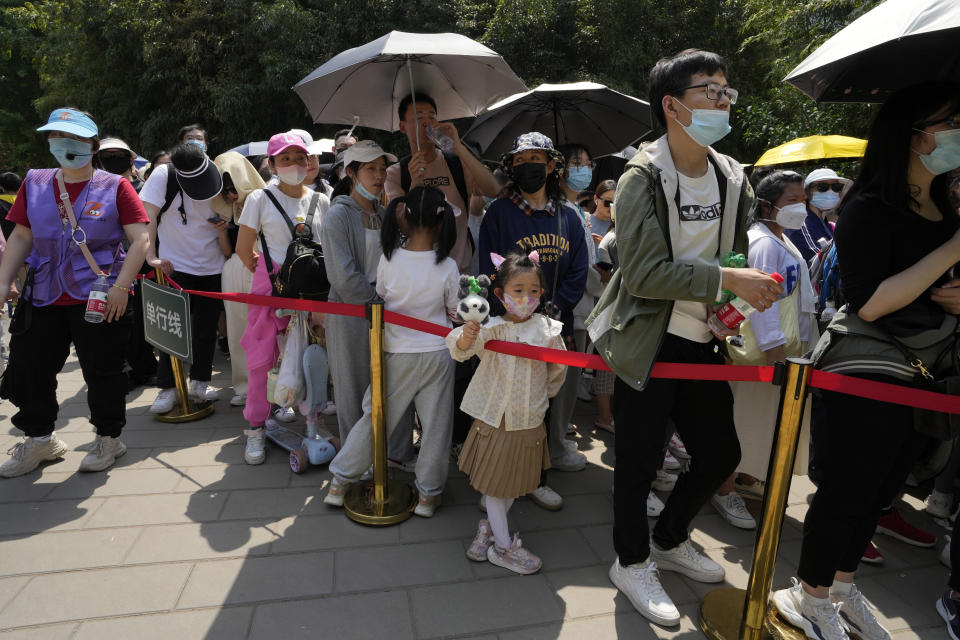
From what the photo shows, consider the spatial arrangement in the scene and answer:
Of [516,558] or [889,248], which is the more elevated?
[889,248]

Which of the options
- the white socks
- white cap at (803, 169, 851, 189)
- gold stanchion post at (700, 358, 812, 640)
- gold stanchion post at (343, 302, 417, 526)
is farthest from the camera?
white cap at (803, 169, 851, 189)

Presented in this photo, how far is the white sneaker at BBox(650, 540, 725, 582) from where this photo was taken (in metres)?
2.72

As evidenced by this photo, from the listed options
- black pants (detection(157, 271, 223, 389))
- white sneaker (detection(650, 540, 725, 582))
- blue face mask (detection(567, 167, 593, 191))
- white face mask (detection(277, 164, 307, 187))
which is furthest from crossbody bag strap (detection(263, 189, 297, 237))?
white sneaker (detection(650, 540, 725, 582))

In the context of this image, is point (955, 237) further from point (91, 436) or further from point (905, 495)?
point (91, 436)

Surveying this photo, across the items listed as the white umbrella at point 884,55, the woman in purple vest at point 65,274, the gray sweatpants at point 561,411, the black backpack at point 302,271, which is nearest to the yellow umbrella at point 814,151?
the white umbrella at point 884,55

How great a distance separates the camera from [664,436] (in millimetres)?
2492

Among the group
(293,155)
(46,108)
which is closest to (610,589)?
(293,155)

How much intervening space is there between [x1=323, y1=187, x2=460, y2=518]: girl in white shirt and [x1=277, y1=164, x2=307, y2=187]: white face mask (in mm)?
942

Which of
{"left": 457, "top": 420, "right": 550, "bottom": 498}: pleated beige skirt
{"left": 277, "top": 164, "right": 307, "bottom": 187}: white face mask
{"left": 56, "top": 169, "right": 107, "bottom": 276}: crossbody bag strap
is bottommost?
{"left": 457, "top": 420, "right": 550, "bottom": 498}: pleated beige skirt

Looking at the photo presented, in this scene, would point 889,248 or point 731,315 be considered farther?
point 731,315

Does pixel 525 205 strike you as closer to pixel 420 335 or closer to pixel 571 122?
pixel 420 335

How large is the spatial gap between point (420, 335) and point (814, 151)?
4.37 m

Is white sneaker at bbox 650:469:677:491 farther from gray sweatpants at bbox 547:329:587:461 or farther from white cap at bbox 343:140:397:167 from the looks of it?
white cap at bbox 343:140:397:167

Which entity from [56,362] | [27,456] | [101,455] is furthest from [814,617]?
[27,456]
